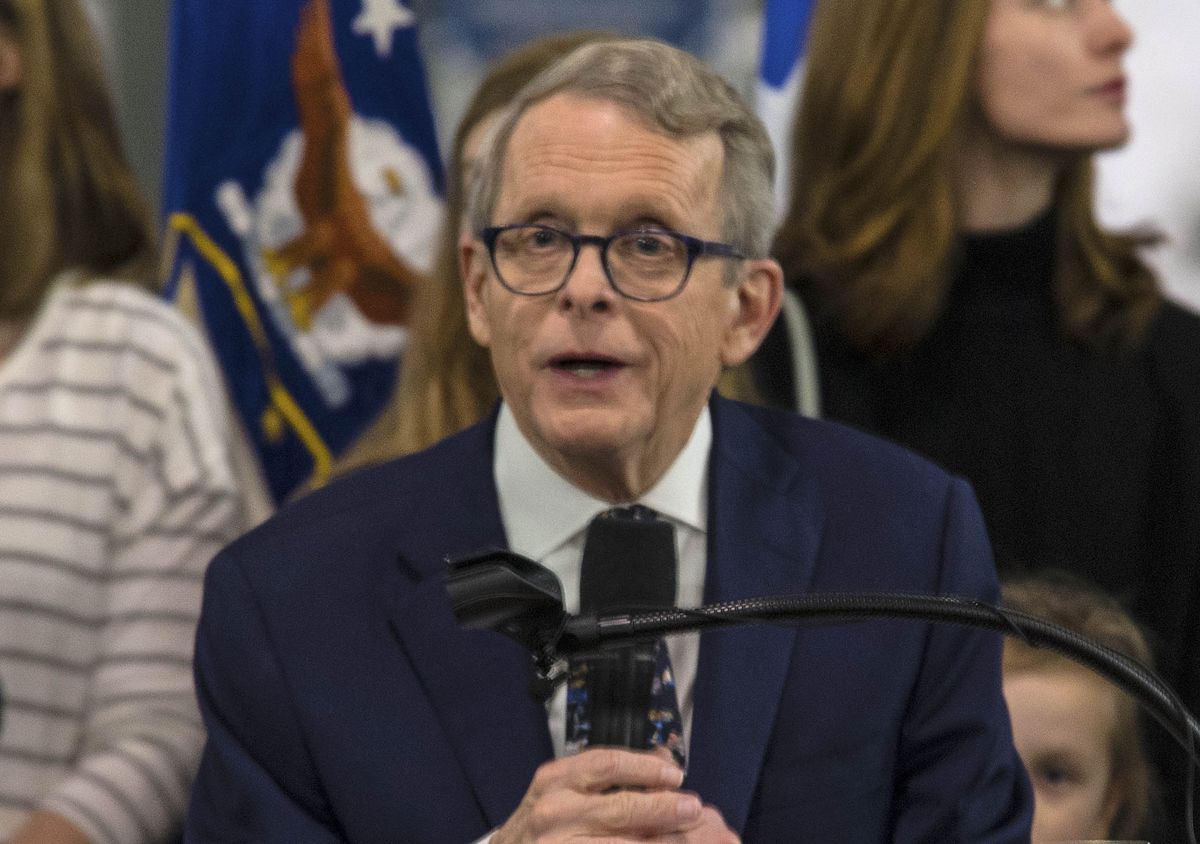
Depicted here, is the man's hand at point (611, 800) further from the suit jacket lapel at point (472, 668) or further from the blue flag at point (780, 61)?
the blue flag at point (780, 61)

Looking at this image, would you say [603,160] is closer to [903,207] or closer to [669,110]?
[669,110]

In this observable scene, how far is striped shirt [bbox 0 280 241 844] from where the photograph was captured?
2.66 meters

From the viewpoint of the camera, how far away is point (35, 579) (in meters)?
2.67

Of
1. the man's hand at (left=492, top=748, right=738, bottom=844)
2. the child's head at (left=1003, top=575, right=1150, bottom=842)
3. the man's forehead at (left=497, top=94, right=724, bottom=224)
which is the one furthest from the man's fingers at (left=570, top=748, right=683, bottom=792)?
the child's head at (left=1003, top=575, right=1150, bottom=842)

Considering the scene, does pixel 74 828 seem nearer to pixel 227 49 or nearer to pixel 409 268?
pixel 409 268

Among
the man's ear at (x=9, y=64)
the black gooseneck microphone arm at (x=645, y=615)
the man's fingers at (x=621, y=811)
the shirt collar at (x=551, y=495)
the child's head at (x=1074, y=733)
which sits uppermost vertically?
the man's ear at (x=9, y=64)

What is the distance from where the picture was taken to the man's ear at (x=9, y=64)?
111 inches

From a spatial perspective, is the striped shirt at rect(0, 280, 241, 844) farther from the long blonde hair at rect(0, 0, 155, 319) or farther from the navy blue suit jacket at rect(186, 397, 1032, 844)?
the navy blue suit jacket at rect(186, 397, 1032, 844)

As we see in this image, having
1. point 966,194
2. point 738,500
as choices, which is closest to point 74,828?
point 738,500

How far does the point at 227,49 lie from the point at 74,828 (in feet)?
4.13

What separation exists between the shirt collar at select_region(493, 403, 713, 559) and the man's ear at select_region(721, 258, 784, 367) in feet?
0.31

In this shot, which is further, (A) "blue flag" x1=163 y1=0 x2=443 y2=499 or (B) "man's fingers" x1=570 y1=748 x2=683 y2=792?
(A) "blue flag" x1=163 y1=0 x2=443 y2=499

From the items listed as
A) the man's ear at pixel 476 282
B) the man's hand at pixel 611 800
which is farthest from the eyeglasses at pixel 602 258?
the man's hand at pixel 611 800

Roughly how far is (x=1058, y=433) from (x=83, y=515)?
1.44 meters
